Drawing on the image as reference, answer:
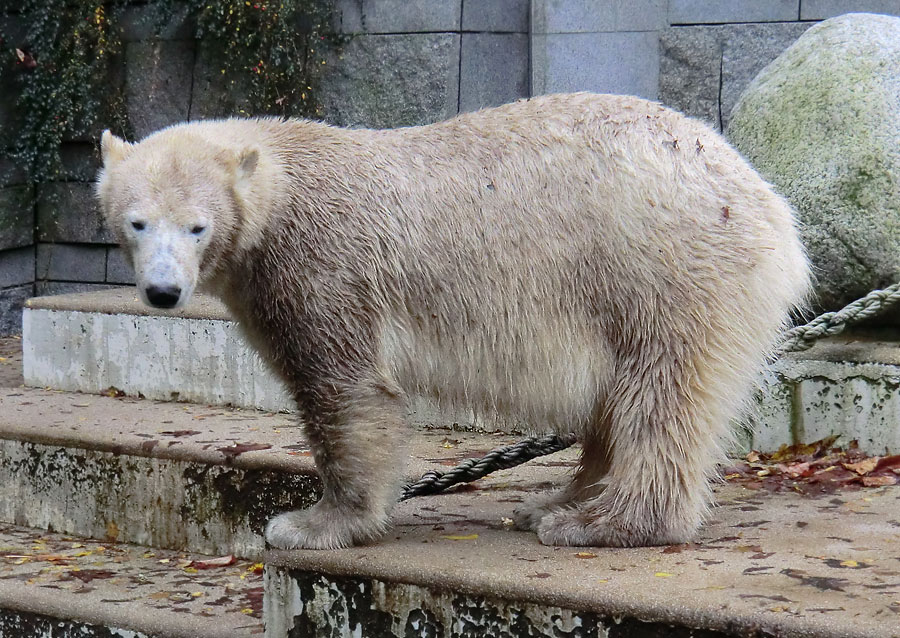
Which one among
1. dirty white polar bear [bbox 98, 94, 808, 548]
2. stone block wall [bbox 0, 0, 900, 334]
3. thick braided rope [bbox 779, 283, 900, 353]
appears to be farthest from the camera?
stone block wall [bbox 0, 0, 900, 334]

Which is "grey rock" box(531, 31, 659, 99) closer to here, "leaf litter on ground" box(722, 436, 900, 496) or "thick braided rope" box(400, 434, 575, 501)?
"leaf litter on ground" box(722, 436, 900, 496)

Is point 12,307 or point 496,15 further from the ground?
point 496,15

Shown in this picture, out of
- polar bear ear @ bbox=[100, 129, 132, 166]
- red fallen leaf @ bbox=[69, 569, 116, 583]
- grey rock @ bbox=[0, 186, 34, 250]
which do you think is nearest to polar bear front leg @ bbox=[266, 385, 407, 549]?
polar bear ear @ bbox=[100, 129, 132, 166]

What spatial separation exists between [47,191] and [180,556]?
411 cm

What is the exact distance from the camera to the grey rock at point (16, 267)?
7.93m

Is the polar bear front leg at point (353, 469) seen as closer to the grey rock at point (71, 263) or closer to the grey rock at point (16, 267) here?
the grey rock at point (71, 263)

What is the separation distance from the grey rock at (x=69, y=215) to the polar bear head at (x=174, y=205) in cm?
504

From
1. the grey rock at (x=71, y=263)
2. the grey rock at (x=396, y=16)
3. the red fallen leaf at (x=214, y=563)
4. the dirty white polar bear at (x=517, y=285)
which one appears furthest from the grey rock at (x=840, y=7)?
the grey rock at (x=71, y=263)

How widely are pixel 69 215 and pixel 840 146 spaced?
5379mm

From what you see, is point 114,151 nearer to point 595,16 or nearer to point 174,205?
point 174,205

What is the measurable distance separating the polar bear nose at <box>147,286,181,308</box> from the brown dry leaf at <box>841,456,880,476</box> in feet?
7.59

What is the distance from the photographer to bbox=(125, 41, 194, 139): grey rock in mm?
7457

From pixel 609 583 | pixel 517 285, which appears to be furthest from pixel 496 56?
pixel 609 583

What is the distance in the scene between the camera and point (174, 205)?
9.30ft
